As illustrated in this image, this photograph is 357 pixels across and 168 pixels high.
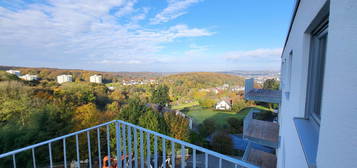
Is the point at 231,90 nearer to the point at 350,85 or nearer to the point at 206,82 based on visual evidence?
the point at 206,82

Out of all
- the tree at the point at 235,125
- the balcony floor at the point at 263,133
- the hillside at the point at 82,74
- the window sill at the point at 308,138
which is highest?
the hillside at the point at 82,74

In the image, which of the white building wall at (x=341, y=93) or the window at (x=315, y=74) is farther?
the window at (x=315, y=74)

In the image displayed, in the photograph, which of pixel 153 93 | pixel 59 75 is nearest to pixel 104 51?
pixel 59 75

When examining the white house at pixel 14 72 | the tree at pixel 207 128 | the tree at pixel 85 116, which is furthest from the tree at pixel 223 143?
the white house at pixel 14 72

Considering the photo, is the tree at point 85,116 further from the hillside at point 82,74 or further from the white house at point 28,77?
the white house at point 28,77

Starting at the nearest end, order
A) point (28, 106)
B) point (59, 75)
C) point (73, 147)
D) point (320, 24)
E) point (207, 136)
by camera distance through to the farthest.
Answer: point (320, 24) < point (73, 147) < point (28, 106) < point (59, 75) < point (207, 136)

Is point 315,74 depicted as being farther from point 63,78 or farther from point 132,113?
point 63,78
